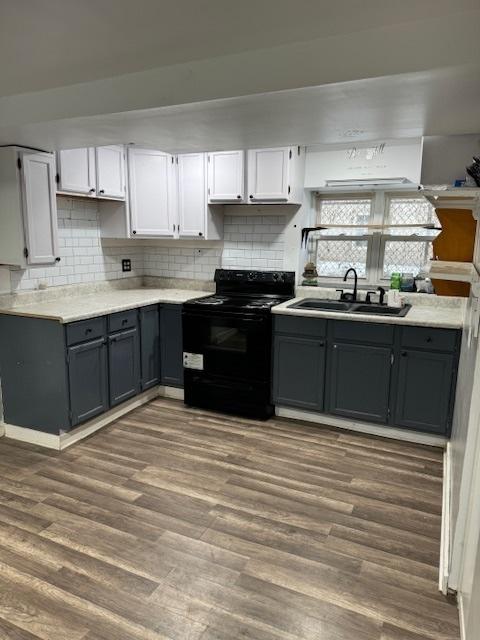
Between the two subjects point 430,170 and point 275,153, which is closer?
point 430,170

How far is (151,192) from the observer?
412cm

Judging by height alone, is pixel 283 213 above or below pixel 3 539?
above

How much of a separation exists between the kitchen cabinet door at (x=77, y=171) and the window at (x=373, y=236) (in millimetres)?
2025

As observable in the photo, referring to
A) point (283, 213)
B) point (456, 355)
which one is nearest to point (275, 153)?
point (283, 213)

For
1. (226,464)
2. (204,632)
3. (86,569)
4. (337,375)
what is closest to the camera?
(204,632)

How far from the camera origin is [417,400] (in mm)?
3256

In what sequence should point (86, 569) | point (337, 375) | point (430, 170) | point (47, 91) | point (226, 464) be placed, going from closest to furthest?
point (86, 569)
point (47, 91)
point (430, 170)
point (226, 464)
point (337, 375)

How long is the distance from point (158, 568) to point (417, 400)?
6.92 feet

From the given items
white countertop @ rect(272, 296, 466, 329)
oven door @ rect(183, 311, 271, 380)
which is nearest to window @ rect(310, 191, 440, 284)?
white countertop @ rect(272, 296, 466, 329)

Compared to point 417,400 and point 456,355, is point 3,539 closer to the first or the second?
point 417,400

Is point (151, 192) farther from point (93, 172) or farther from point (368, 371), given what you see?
point (368, 371)

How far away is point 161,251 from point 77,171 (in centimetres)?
138

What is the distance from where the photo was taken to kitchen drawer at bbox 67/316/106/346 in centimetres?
310

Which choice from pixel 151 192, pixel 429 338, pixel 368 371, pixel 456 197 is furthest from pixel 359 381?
pixel 151 192
